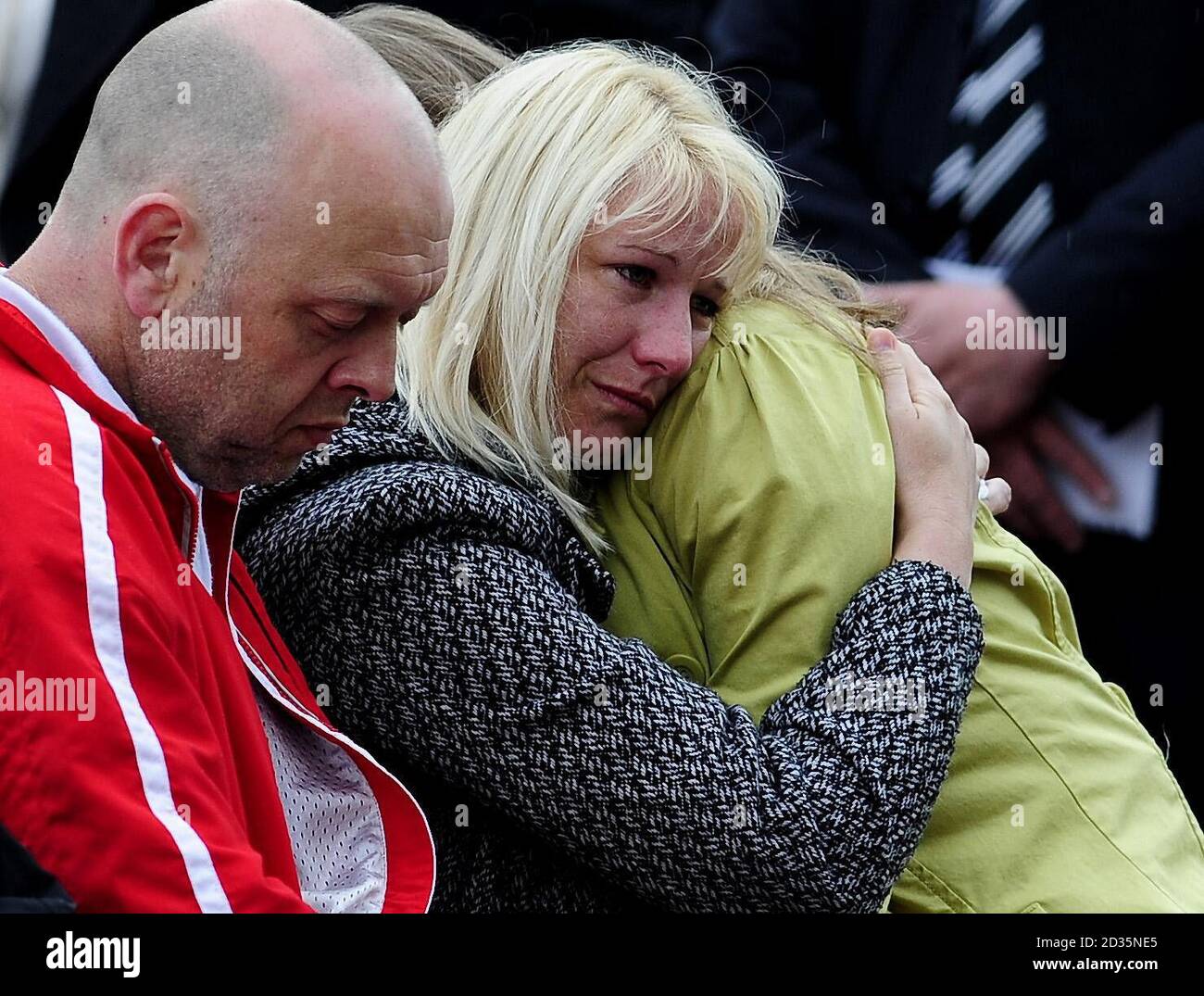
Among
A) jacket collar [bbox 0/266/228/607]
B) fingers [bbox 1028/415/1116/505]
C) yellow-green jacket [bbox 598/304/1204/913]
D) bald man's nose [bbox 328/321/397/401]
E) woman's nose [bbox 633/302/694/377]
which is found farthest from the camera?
fingers [bbox 1028/415/1116/505]

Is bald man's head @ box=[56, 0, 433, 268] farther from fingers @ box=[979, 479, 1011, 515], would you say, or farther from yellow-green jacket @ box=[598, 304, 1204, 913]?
fingers @ box=[979, 479, 1011, 515]

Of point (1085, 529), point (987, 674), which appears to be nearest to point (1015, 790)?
point (987, 674)

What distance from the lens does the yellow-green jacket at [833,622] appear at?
179 centimetres

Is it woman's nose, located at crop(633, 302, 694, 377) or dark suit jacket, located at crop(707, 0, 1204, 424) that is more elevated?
dark suit jacket, located at crop(707, 0, 1204, 424)

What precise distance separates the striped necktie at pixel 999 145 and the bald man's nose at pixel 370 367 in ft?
3.16

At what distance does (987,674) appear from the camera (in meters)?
1.91

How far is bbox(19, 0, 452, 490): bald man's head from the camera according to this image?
1.43 metres

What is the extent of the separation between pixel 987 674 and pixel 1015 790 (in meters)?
0.14

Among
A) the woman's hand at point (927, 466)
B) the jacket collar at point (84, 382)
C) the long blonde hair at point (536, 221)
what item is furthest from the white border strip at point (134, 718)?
the woman's hand at point (927, 466)

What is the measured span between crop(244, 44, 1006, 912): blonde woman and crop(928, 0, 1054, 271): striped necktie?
0.97 feet

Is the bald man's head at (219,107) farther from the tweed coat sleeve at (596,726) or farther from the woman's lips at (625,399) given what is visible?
the woman's lips at (625,399)

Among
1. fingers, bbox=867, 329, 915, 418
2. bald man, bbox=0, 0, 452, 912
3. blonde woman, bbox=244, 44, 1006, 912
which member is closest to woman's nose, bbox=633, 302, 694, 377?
blonde woman, bbox=244, 44, 1006, 912

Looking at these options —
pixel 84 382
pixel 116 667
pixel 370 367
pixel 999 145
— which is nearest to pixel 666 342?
pixel 370 367
